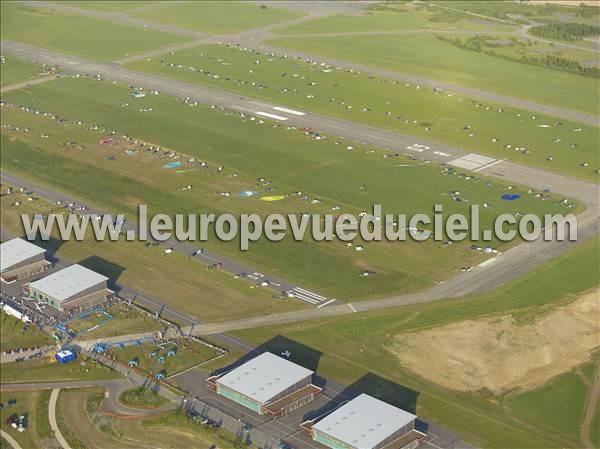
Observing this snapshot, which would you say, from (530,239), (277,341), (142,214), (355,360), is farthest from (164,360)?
(530,239)

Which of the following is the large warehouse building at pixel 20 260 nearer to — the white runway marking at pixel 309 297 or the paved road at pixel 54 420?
the paved road at pixel 54 420

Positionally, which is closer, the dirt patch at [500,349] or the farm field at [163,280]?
the dirt patch at [500,349]

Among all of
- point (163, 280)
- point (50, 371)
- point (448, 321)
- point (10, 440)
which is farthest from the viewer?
point (163, 280)

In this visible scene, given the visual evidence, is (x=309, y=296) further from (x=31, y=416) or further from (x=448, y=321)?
(x=31, y=416)

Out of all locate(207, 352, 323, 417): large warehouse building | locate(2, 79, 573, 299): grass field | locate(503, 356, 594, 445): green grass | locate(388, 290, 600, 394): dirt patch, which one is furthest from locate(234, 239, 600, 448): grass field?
locate(2, 79, 573, 299): grass field

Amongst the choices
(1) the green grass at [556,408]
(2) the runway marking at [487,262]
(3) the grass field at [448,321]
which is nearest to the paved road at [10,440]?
(3) the grass field at [448,321]

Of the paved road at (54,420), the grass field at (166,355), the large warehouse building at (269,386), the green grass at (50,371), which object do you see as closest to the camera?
the paved road at (54,420)

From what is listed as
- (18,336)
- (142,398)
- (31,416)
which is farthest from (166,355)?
(18,336)
